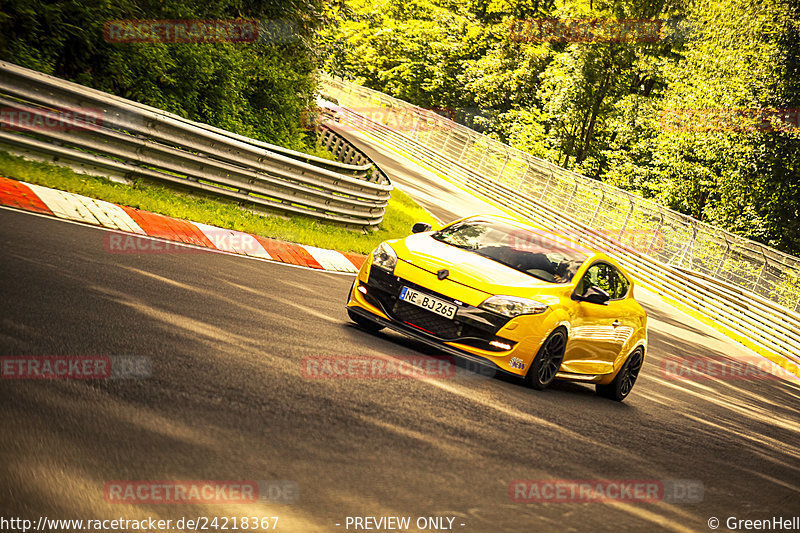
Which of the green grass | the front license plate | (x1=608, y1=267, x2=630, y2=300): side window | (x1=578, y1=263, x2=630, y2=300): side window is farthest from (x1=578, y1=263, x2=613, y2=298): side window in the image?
the green grass

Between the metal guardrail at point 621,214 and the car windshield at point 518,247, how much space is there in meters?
Answer: 14.2

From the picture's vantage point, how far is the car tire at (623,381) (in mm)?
9891

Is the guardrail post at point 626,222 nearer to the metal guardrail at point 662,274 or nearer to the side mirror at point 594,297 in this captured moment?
the metal guardrail at point 662,274

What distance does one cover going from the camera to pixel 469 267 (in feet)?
27.7

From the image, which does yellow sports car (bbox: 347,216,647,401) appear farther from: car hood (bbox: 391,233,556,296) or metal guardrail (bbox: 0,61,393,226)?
metal guardrail (bbox: 0,61,393,226)

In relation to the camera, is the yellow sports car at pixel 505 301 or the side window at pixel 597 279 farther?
the side window at pixel 597 279

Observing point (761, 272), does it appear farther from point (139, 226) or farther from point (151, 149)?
point (139, 226)

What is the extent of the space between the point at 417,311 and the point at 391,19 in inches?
2722

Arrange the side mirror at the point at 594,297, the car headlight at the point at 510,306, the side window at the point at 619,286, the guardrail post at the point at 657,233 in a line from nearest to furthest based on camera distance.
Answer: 1. the car headlight at the point at 510,306
2. the side mirror at the point at 594,297
3. the side window at the point at 619,286
4. the guardrail post at the point at 657,233

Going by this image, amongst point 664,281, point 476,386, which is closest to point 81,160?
point 476,386

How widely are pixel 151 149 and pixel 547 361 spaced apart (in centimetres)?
686

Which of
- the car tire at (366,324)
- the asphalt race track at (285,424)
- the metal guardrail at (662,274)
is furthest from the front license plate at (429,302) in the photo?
the metal guardrail at (662,274)

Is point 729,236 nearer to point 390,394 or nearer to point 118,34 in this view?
point 118,34

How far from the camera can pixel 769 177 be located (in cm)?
4019
